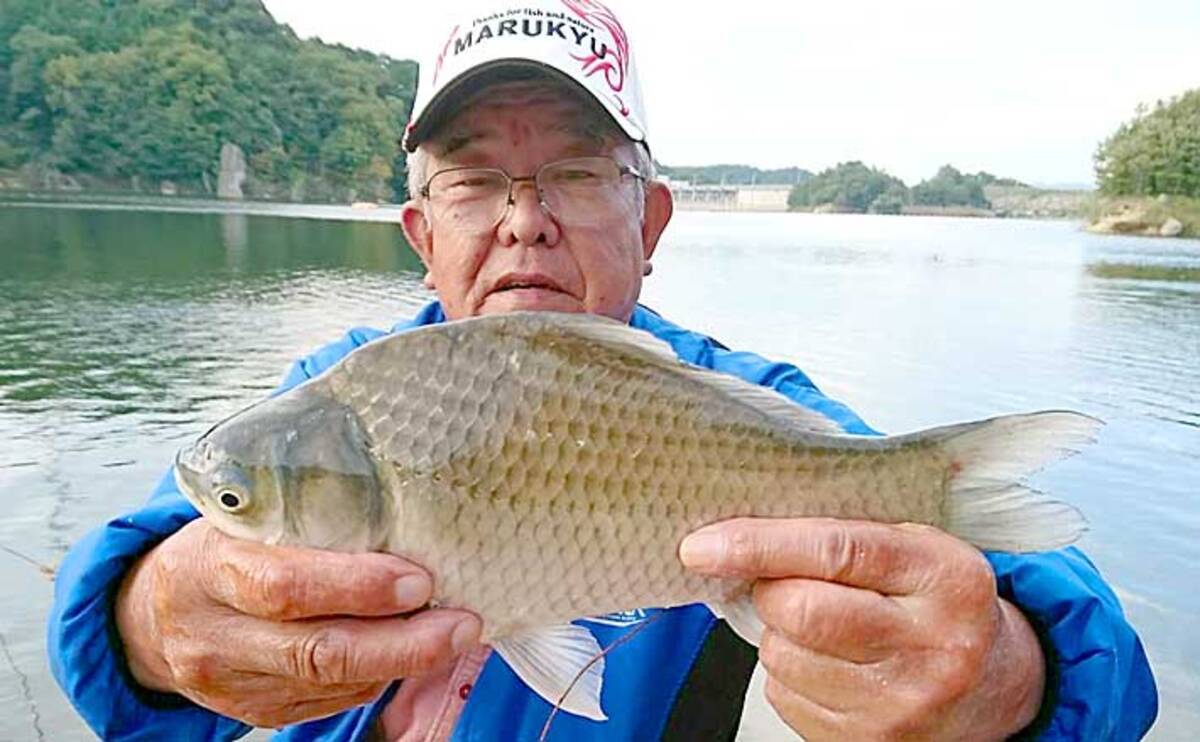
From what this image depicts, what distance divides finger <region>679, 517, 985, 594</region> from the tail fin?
62 mm

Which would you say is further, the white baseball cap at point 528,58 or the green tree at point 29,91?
the green tree at point 29,91

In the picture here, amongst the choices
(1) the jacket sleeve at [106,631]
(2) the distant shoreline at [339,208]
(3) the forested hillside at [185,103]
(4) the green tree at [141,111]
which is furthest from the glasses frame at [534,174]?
(4) the green tree at [141,111]

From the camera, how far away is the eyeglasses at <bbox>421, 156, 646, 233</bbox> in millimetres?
2598

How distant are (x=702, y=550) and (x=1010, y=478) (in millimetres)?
476

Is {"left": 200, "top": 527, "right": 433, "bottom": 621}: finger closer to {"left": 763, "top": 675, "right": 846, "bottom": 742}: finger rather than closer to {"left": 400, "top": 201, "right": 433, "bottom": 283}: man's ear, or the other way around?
{"left": 763, "top": 675, "right": 846, "bottom": 742}: finger

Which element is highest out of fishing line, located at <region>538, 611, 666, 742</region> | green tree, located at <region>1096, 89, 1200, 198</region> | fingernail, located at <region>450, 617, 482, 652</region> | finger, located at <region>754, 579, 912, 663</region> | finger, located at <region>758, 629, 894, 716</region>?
green tree, located at <region>1096, 89, 1200, 198</region>

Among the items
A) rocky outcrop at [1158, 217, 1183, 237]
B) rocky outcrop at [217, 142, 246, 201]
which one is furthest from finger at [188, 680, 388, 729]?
rocky outcrop at [217, 142, 246, 201]

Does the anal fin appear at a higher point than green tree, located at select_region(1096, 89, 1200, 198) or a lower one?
lower

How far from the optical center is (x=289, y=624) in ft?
5.16

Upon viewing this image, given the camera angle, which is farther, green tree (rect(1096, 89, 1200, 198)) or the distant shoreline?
green tree (rect(1096, 89, 1200, 198))

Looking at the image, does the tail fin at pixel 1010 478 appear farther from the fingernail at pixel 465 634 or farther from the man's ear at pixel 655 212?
the man's ear at pixel 655 212

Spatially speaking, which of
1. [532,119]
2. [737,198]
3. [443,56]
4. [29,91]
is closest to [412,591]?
[532,119]

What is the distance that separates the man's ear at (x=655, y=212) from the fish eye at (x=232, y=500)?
159 centimetres

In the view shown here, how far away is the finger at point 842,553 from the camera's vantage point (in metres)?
1.51
